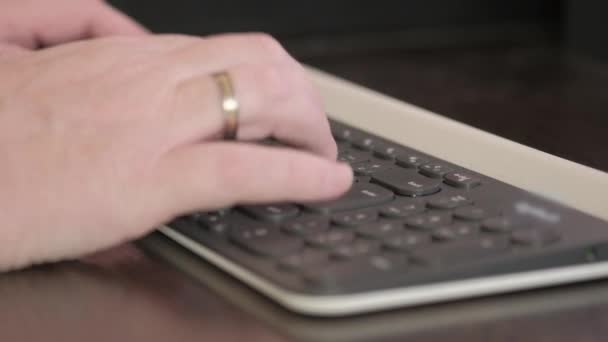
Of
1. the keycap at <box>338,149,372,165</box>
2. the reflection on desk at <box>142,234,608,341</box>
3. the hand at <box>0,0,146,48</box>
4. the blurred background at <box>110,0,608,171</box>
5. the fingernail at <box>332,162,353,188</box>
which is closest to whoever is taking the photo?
the reflection on desk at <box>142,234,608,341</box>

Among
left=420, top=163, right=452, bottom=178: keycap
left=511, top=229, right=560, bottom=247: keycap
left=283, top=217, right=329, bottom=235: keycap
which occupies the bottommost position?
left=283, top=217, right=329, bottom=235: keycap

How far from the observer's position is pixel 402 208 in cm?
57

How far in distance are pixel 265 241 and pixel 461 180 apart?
0.14 metres

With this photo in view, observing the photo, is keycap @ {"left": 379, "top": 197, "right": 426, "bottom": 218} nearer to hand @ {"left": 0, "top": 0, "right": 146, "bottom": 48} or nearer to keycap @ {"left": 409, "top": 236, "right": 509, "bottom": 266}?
keycap @ {"left": 409, "top": 236, "right": 509, "bottom": 266}

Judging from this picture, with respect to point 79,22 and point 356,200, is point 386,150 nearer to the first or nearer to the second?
point 356,200

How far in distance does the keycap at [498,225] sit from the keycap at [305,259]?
0.29 feet

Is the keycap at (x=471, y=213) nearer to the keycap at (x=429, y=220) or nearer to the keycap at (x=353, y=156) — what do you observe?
the keycap at (x=429, y=220)

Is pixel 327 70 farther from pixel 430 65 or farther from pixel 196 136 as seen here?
pixel 196 136

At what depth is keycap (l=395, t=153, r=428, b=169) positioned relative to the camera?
66cm

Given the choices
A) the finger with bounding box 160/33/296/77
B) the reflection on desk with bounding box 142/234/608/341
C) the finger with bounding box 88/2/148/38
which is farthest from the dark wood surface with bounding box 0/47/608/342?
the finger with bounding box 88/2/148/38

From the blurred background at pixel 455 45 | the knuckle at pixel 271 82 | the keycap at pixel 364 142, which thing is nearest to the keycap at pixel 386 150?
the keycap at pixel 364 142

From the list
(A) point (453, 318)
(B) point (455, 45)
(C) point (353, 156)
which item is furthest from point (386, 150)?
(B) point (455, 45)

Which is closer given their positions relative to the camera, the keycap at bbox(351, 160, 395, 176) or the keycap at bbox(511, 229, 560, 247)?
the keycap at bbox(511, 229, 560, 247)

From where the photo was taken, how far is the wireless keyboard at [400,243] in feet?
1.59
